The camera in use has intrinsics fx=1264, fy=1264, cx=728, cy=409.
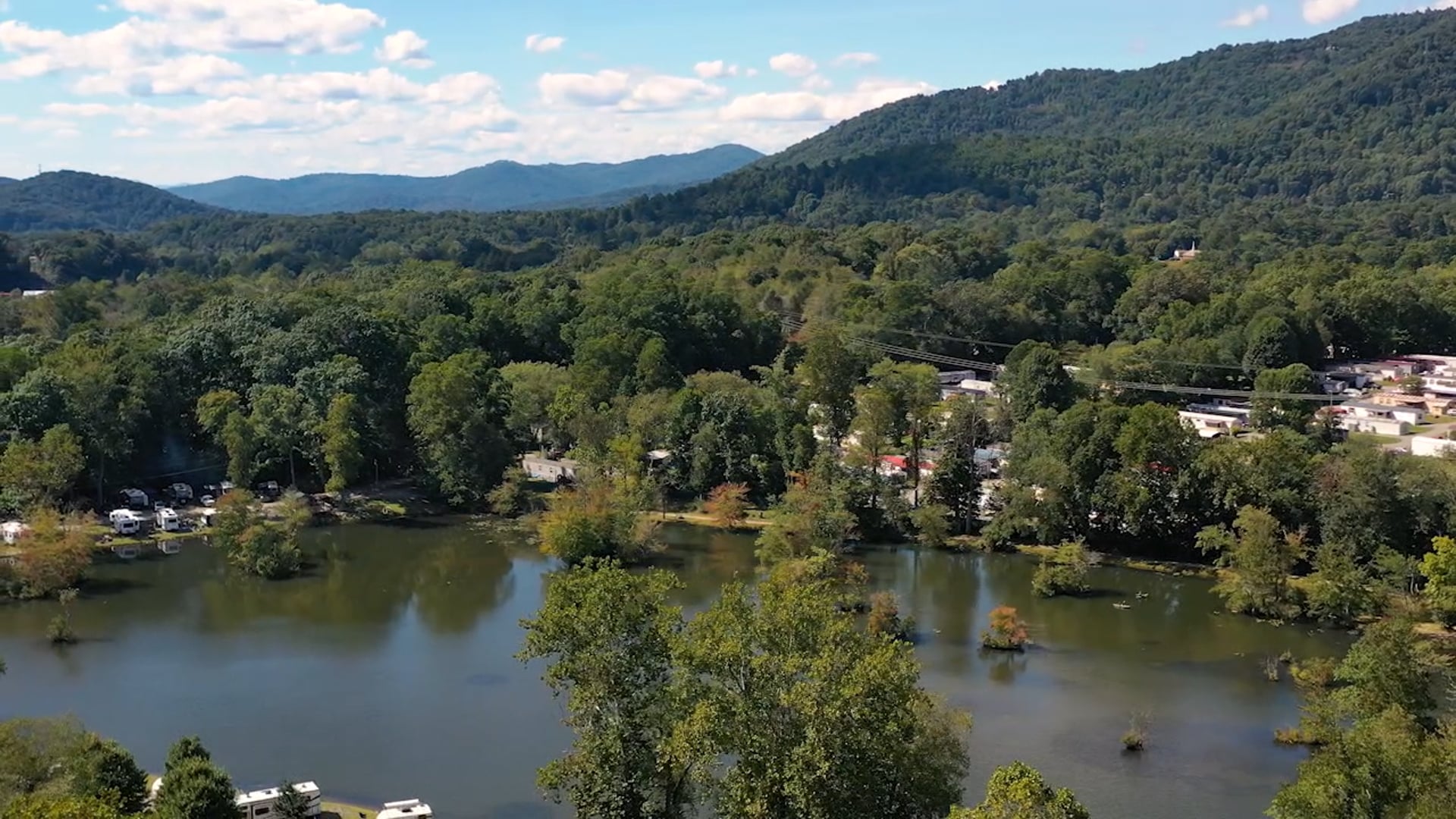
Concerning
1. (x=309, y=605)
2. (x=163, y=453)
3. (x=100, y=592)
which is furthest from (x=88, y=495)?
A: (x=309, y=605)

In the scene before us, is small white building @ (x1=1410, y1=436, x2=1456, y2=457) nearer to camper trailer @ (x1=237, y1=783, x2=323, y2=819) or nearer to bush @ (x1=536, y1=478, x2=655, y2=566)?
bush @ (x1=536, y1=478, x2=655, y2=566)

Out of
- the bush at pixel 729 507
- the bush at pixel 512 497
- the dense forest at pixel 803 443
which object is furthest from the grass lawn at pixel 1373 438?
the bush at pixel 512 497

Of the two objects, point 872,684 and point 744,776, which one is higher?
point 872,684

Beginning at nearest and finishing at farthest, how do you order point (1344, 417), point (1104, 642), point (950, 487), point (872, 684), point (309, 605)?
point (872, 684) → point (1104, 642) → point (309, 605) → point (950, 487) → point (1344, 417)

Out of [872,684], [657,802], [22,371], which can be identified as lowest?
[657,802]

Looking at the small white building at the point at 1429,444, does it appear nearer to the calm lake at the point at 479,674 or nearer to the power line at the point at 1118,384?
the power line at the point at 1118,384

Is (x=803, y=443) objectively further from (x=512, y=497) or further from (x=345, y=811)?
(x=345, y=811)

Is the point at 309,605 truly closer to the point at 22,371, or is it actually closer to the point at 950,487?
the point at 22,371
